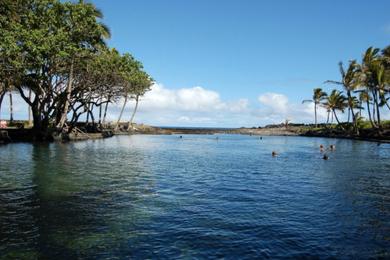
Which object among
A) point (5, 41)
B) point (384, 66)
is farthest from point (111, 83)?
point (384, 66)

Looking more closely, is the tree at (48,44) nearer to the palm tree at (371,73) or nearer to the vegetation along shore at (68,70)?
the vegetation along shore at (68,70)

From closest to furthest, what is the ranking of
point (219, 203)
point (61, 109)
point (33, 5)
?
point (219, 203) < point (33, 5) < point (61, 109)

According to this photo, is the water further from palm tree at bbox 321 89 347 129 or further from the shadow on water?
palm tree at bbox 321 89 347 129

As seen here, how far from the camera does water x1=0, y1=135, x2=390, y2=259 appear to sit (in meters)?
12.5

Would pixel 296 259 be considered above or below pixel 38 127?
below

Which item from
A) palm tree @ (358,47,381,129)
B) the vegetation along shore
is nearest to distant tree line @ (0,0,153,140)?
the vegetation along shore

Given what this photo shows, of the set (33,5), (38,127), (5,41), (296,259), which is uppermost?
(33,5)

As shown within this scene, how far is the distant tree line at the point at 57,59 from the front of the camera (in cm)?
3904

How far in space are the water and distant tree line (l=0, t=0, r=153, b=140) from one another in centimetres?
1427

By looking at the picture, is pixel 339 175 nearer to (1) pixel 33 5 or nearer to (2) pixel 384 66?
(1) pixel 33 5

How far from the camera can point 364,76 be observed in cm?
8194

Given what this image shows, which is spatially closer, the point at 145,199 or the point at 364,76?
the point at 145,199

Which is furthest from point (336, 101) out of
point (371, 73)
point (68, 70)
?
point (68, 70)

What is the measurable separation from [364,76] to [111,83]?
175 feet
